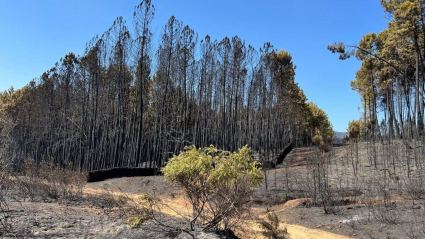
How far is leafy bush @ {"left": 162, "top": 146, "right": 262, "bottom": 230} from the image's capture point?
6.45m

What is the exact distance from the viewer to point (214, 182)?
650cm

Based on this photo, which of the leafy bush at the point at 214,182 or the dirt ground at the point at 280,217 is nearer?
the leafy bush at the point at 214,182

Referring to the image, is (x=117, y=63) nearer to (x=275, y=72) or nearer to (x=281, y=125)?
(x=275, y=72)

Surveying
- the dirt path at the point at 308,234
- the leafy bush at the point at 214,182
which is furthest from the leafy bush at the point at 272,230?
the leafy bush at the point at 214,182

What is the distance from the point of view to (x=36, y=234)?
6277mm

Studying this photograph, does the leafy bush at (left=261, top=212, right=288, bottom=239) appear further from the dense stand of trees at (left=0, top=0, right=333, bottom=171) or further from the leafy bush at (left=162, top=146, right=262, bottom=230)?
the dense stand of trees at (left=0, top=0, right=333, bottom=171)

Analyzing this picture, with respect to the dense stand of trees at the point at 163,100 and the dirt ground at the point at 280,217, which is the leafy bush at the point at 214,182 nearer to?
the dirt ground at the point at 280,217

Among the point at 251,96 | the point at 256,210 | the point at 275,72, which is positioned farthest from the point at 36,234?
Result: the point at 275,72

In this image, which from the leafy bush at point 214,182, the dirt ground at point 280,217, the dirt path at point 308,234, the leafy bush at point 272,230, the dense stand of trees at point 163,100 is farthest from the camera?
the dense stand of trees at point 163,100

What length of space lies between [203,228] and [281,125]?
34495 millimetres

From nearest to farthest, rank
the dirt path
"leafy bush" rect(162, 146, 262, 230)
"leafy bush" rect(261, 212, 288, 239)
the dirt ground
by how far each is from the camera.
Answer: "leafy bush" rect(162, 146, 262, 230)
the dirt ground
"leafy bush" rect(261, 212, 288, 239)
the dirt path

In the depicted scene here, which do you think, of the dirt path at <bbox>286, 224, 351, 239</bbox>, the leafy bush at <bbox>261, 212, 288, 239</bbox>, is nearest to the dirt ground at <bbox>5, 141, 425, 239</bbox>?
the dirt path at <bbox>286, 224, 351, 239</bbox>

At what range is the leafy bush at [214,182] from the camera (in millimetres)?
6449

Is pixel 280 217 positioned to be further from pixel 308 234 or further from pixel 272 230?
pixel 272 230
